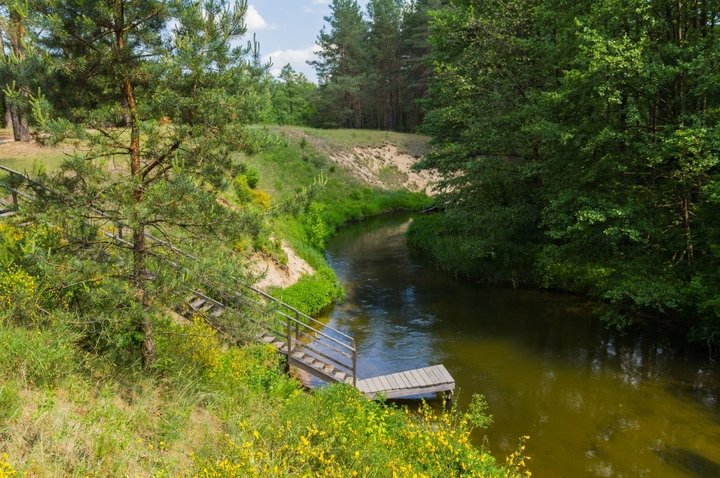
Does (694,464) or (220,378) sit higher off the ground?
(220,378)

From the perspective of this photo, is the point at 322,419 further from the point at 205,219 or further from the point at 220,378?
the point at 205,219

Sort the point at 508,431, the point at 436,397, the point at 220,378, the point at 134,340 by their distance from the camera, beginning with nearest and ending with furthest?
the point at 134,340
the point at 220,378
the point at 508,431
the point at 436,397

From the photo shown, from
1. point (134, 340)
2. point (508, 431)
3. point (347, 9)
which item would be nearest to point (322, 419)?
point (134, 340)

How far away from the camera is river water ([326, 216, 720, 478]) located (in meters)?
11.3

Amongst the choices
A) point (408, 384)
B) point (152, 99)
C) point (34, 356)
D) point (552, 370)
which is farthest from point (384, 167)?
point (34, 356)

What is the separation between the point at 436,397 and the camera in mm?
14227

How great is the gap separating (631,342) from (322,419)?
1295 cm

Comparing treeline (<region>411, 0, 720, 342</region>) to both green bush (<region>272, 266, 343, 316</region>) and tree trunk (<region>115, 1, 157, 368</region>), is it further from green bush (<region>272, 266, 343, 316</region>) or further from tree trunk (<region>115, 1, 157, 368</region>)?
tree trunk (<region>115, 1, 157, 368</region>)

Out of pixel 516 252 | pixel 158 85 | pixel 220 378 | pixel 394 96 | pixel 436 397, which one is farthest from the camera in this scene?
pixel 394 96

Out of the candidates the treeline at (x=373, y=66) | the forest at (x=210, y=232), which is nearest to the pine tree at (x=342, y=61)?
the treeline at (x=373, y=66)

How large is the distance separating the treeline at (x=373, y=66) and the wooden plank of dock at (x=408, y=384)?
52.3 meters

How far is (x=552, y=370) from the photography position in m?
15.4

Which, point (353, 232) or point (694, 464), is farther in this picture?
point (353, 232)

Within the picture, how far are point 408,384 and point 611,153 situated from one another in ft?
33.3
